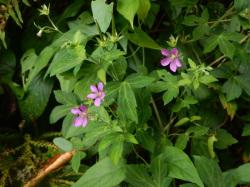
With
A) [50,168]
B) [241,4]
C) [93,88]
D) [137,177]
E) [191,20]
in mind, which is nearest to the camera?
[93,88]

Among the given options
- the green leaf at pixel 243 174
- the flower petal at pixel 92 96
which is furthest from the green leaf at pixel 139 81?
the green leaf at pixel 243 174

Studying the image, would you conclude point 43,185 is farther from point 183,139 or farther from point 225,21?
point 225,21

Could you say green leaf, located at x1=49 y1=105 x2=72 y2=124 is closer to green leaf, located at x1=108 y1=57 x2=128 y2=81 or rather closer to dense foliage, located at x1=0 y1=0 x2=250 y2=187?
dense foliage, located at x1=0 y1=0 x2=250 y2=187

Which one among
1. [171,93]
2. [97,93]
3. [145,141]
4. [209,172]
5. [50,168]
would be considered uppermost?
[97,93]

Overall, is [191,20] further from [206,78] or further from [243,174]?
[243,174]

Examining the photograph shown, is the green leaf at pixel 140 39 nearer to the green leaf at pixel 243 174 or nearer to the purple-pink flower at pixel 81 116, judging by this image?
the purple-pink flower at pixel 81 116

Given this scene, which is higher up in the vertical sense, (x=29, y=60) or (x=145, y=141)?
(x=29, y=60)

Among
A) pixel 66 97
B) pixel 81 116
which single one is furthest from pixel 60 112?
pixel 81 116
